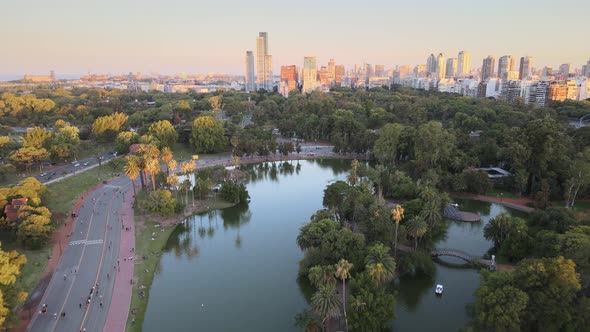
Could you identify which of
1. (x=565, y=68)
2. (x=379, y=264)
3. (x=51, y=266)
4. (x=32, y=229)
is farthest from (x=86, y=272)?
(x=565, y=68)

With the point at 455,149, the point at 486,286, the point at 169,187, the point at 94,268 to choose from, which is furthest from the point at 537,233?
the point at 169,187

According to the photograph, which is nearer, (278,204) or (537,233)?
(537,233)

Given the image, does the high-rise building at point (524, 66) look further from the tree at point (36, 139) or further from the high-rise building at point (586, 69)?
the tree at point (36, 139)

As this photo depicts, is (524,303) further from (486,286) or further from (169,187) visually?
(169,187)

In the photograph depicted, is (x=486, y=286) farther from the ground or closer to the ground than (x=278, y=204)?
farther from the ground

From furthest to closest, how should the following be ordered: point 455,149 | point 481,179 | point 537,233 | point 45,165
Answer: point 45,165 < point 455,149 < point 481,179 < point 537,233

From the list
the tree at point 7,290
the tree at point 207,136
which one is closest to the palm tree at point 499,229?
the tree at point 7,290
